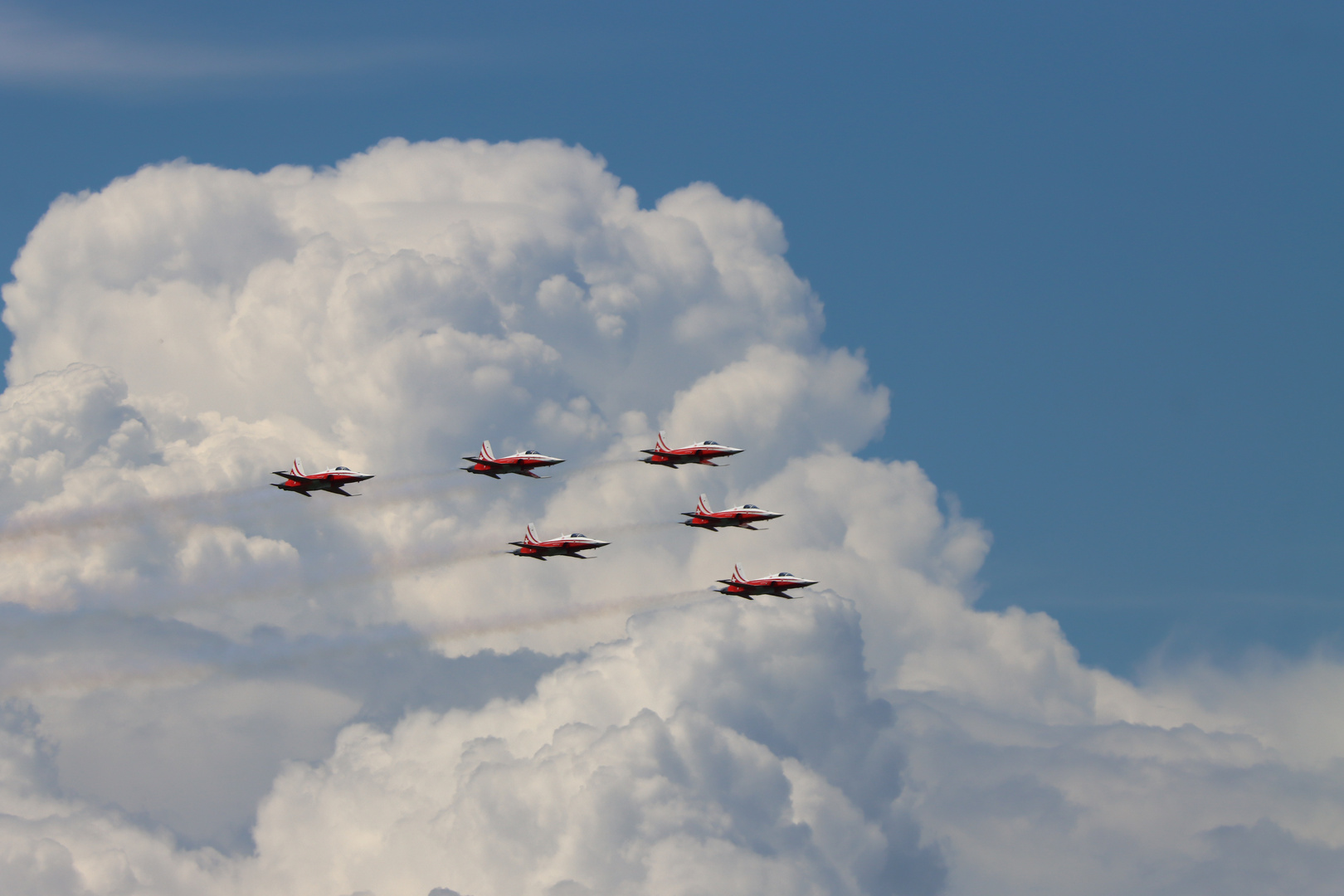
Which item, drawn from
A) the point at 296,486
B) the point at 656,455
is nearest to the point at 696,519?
the point at 656,455

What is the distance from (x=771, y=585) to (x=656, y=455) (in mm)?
18941

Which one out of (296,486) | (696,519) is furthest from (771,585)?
(296,486)

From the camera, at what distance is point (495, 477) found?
551 ft

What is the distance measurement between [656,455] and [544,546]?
16691mm

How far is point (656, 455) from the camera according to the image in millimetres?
173500

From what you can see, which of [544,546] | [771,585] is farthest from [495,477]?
[771,585]

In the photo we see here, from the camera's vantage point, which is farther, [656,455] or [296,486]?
[656,455]

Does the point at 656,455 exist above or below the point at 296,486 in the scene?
above

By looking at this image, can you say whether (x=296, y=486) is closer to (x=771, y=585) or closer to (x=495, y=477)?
(x=495, y=477)

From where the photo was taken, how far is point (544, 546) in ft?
584

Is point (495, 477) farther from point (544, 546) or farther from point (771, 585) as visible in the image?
point (771, 585)

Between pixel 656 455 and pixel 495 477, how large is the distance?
17862mm

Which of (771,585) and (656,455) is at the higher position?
(656,455)

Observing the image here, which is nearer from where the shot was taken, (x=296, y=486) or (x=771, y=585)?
(x=296, y=486)
